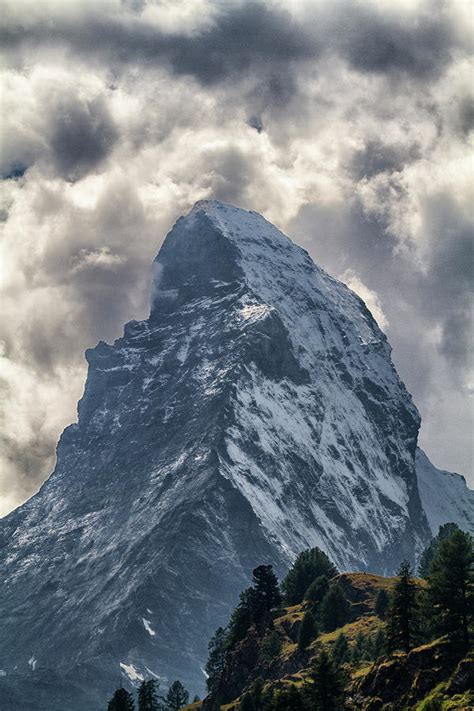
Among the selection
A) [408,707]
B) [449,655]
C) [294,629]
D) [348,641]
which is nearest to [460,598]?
[449,655]

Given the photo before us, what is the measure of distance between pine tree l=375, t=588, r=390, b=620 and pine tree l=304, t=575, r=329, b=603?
10.1 m

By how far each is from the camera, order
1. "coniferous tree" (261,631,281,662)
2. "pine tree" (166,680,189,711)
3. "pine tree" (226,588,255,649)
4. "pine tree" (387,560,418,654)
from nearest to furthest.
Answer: "pine tree" (387,560,418,654)
"coniferous tree" (261,631,281,662)
"pine tree" (226,588,255,649)
"pine tree" (166,680,189,711)

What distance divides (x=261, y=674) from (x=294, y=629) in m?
10.9

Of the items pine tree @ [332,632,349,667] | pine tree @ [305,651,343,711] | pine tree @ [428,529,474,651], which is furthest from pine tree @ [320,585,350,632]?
pine tree @ [305,651,343,711]

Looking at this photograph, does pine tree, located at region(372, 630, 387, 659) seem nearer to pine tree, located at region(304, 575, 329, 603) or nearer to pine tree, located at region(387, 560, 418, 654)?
pine tree, located at region(387, 560, 418, 654)

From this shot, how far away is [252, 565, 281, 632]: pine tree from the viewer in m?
149

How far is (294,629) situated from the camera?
144m

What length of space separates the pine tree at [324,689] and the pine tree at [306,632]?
170 ft

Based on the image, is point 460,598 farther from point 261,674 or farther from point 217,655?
point 217,655

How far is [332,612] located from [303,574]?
22.5 m

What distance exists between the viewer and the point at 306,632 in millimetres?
136250

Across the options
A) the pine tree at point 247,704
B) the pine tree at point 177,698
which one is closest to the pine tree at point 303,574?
the pine tree at point 177,698

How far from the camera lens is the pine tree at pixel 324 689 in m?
83.1

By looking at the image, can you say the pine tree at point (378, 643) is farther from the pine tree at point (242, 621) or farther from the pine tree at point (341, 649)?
the pine tree at point (242, 621)
